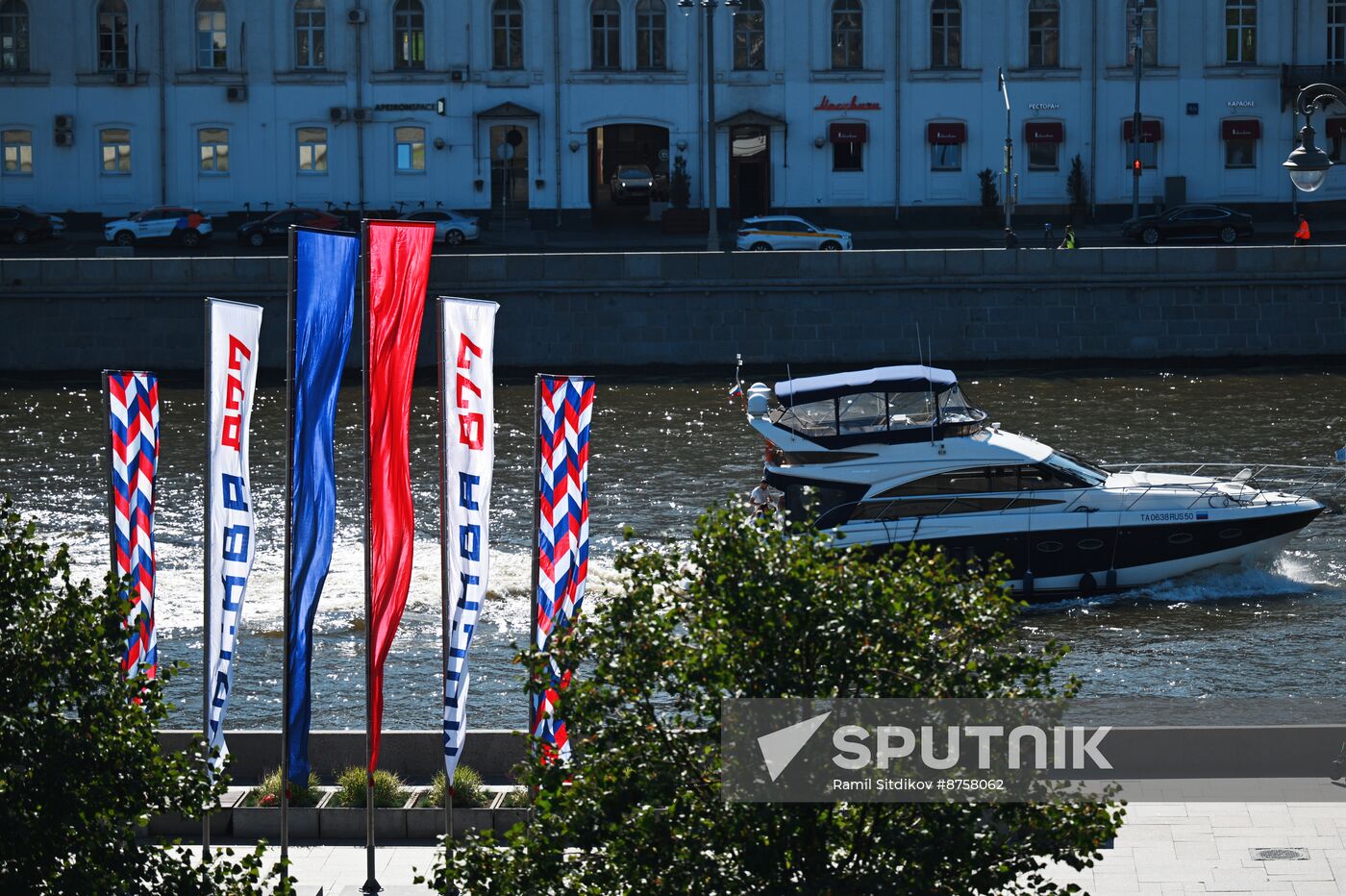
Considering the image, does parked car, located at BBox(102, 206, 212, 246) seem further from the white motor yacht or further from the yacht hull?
the yacht hull

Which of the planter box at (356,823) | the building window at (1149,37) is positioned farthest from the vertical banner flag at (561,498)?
the building window at (1149,37)

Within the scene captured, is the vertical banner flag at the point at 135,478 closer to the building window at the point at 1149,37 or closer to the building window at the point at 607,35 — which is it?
the building window at the point at 607,35

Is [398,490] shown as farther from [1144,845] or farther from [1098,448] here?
[1098,448]

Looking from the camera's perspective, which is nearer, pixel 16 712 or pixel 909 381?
pixel 16 712

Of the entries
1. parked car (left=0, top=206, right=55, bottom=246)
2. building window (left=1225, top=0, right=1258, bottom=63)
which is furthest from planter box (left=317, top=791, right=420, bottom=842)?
building window (left=1225, top=0, right=1258, bottom=63)

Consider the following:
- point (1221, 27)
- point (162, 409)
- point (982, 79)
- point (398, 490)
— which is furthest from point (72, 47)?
point (398, 490)

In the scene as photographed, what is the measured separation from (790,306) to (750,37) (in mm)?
18218

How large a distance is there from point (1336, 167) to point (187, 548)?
144 ft

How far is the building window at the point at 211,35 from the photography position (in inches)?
2398

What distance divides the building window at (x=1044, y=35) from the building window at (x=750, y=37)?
837cm

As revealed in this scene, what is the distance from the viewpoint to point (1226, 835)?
14.9 m

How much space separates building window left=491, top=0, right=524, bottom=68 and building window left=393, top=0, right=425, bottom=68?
2240 millimetres

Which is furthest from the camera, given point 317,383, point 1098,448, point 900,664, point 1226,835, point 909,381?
point 1098,448

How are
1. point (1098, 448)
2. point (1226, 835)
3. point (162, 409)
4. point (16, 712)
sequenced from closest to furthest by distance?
point (16, 712)
point (1226, 835)
point (1098, 448)
point (162, 409)
